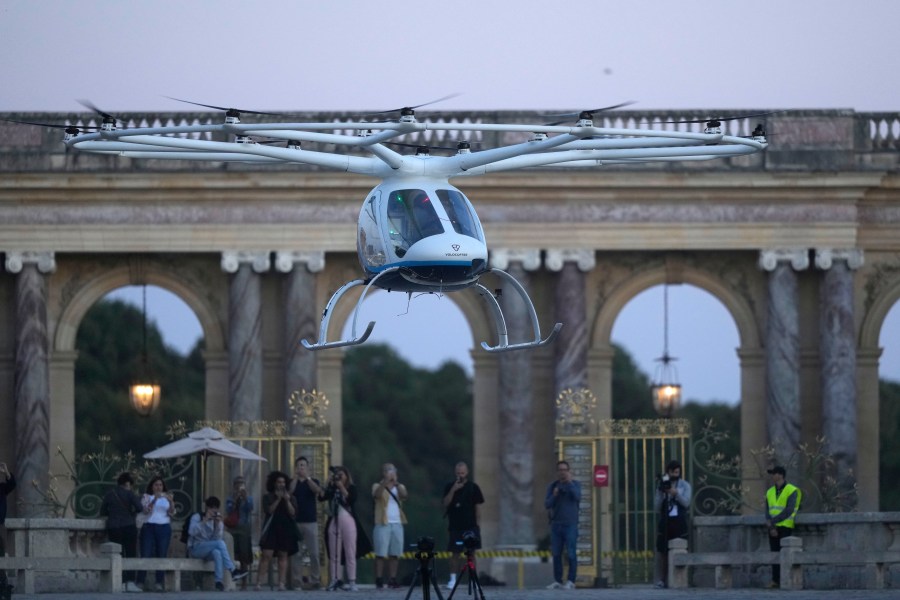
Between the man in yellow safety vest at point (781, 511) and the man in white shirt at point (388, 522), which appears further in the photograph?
the man in white shirt at point (388, 522)

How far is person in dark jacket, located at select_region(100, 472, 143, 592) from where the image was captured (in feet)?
140

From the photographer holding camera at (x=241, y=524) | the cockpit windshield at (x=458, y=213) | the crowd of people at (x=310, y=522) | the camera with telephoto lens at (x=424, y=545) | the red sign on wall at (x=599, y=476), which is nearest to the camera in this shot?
the camera with telephoto lens at (x=424, y=545)

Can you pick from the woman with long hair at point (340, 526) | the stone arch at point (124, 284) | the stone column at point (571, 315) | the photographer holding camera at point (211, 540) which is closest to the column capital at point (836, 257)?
the stone column at point (571, 315)

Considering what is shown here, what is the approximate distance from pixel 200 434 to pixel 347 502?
415 cm

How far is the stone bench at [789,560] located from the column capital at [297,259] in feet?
49.3

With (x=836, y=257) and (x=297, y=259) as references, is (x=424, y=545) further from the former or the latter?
(x=836, y=257)

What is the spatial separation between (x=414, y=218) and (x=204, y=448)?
36.2ft

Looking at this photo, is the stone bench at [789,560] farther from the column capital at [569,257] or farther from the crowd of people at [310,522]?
the column capital at [569,257]

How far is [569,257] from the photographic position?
54.3 meters

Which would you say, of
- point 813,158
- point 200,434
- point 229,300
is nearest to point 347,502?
point 200,434

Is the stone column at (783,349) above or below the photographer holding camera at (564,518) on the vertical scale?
above

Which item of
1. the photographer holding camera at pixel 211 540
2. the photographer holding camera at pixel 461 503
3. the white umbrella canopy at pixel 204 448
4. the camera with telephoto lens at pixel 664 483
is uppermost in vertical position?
the white umbrella canopy at pixel 204 448

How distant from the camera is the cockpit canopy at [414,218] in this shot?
117ft

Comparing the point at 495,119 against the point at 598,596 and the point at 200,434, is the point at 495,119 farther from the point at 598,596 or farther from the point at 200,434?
the point at 598,596
